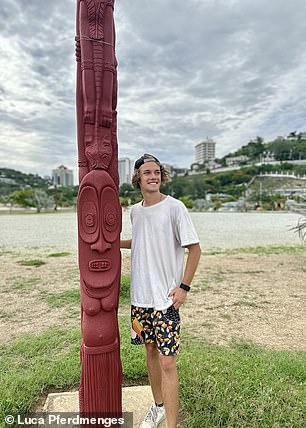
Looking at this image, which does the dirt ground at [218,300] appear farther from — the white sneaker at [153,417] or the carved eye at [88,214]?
the carved eye at [88,214]

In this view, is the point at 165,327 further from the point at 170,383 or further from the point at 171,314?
the point at 170,383

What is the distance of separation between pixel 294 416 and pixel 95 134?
270 cm

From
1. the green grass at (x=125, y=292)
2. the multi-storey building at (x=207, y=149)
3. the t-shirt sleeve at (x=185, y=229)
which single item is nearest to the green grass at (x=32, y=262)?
the green grass at (x=125, y=292)

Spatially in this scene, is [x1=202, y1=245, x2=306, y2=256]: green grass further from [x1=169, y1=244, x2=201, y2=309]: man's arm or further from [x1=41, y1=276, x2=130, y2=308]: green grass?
[x1=169, y1=244, x2=201, y2=309]: man's arm

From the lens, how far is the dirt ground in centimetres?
505

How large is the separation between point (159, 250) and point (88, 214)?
0.55 m

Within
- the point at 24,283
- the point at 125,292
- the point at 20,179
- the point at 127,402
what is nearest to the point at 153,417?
the point at 127,402

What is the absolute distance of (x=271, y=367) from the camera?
3641 mm

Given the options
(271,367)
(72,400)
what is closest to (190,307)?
(271,367)

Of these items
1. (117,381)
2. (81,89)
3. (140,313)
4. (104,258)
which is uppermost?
(81,89)

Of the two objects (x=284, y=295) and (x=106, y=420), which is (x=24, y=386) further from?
(x=284, y=295)

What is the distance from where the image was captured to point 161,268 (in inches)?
92.5

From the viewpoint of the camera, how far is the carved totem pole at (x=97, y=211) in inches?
93.0

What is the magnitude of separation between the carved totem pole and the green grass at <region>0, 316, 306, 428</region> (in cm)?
92
